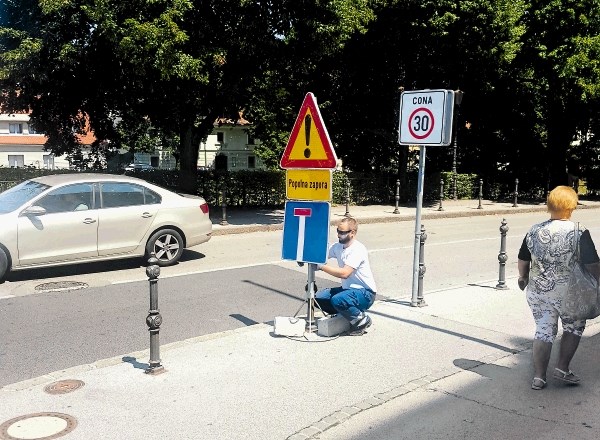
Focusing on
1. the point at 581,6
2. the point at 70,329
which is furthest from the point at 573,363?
the point at 581,6

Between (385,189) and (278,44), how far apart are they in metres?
10.8

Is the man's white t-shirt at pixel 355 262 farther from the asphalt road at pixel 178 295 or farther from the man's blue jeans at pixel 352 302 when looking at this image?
the asphalt road at pixel 178 295

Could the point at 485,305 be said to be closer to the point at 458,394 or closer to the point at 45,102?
the point at 458,394

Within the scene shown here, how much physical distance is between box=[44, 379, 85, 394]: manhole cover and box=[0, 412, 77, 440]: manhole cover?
0.43 m

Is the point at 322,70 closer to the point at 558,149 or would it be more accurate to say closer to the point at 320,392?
the point at 558,149

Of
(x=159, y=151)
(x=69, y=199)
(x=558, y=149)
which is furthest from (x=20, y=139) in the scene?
(x=69, y=199)

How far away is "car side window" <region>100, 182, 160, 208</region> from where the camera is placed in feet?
32.8

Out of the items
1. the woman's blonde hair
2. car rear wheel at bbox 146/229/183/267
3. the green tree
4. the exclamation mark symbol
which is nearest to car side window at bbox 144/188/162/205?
car rear wheel at bbox 146/229/183/267

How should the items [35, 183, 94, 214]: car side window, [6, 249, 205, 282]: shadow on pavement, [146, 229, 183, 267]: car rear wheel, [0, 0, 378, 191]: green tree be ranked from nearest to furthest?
[35, 183, 94, 214]: car side window < [6, 249, 205, 282]: shadow on pavement < [146, 229, 183, 267]: car rear wheel < [0, 0, 378, 191]: green tree

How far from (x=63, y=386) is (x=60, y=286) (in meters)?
4.26

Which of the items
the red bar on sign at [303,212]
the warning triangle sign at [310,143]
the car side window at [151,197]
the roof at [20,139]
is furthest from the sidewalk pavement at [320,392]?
the roof at [20,139]

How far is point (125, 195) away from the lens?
404 inches

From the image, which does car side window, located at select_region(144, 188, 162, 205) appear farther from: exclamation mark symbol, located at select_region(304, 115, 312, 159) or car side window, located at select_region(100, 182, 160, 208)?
exclamation mark symbol, located at select_region(304, 115, 312, 159)

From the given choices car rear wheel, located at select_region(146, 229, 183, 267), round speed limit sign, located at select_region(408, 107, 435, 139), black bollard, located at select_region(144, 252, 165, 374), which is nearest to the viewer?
black bollard, located at select_region(144, 252, 165, 374)
